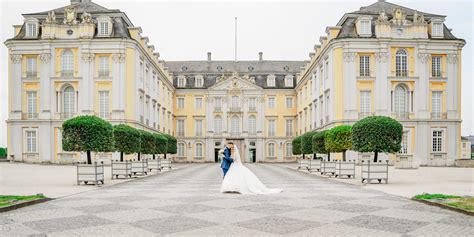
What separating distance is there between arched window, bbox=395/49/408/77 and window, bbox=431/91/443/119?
3631 millimetres

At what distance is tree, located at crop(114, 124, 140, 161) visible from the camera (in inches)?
1112

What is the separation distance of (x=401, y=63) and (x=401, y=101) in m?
3.48

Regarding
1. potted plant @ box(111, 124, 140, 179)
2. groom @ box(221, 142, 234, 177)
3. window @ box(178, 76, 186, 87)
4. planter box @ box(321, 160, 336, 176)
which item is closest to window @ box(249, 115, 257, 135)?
window @ box(178, 76, 186, 87)

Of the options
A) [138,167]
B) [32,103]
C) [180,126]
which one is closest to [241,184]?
[138,167]

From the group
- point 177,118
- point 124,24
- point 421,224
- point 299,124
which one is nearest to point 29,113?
point 124,24

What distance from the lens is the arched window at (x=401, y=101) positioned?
44469 millimetres

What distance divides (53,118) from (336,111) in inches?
1014

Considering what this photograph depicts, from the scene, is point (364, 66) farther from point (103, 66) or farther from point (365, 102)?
point (103, 66)

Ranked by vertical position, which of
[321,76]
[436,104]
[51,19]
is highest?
[51,19]

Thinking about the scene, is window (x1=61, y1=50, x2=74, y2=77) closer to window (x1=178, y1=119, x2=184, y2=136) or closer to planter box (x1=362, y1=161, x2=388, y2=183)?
window (x1=178, y1=119, x2=184, y2=136)

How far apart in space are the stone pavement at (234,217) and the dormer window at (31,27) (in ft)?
116

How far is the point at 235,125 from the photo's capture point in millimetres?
68688

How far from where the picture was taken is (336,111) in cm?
4244

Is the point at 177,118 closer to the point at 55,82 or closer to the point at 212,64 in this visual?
the point at 212,64
